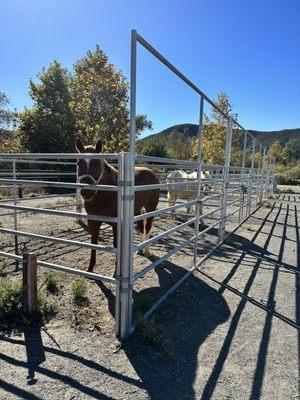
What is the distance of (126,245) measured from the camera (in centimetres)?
258

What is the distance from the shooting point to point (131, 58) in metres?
2.36

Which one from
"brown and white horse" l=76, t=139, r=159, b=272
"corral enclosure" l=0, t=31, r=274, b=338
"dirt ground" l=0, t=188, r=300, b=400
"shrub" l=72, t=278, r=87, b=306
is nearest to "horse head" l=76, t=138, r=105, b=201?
"brown and white horse" l=76, t=139, r=159, b=272

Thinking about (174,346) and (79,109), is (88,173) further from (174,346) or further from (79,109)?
(79,109)

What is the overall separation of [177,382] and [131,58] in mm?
2527

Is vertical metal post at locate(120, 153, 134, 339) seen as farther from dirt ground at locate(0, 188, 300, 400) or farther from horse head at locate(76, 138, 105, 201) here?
horse head at locate(76, 138, 105, 201)

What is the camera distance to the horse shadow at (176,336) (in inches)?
85.3

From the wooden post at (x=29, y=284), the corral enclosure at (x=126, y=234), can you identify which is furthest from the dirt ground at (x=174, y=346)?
the wooden post at (x=29, y=284)

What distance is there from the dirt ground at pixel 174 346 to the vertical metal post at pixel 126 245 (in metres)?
0.20

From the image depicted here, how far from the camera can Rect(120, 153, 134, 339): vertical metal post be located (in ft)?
8.13

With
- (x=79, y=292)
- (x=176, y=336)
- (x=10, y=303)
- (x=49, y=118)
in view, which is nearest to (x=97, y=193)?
(x=79, y=292)

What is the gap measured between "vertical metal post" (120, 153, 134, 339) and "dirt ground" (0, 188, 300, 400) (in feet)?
0.66

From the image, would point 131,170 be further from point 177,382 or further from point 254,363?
point 254,363

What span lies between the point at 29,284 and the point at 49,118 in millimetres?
21988

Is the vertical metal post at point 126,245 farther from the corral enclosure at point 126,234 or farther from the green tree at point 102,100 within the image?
the green tree at point 102,100
